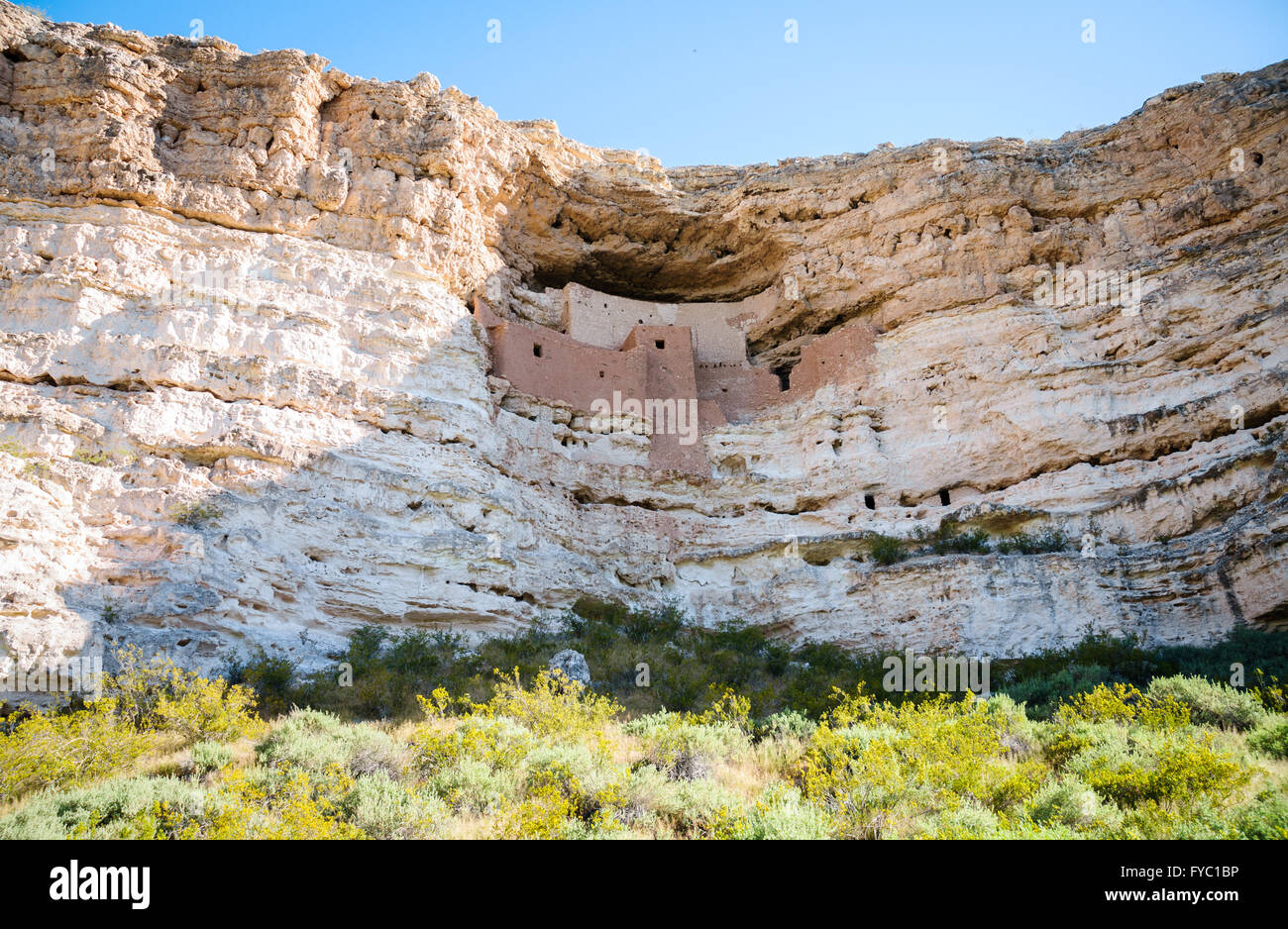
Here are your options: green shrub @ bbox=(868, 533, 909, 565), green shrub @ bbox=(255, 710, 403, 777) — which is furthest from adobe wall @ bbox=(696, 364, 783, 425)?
green shrub @ bbox=(255, 710, 403, 777)

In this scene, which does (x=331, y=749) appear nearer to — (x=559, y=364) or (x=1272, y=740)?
(x=1272, y=740)

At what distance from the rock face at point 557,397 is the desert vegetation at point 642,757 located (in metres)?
1.55

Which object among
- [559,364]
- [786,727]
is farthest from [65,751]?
[559,364]

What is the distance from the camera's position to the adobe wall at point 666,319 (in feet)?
65.8

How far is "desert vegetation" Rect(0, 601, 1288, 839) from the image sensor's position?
5.76 meters

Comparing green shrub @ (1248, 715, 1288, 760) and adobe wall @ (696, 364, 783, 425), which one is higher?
adobe wall @ (696, 364, 783, 425)

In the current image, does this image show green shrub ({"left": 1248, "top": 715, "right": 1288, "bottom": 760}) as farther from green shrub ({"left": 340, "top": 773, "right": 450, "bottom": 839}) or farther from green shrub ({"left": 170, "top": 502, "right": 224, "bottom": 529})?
green shrub ({"left": 170, "top": 502, "right": 224, "bottom": 529})

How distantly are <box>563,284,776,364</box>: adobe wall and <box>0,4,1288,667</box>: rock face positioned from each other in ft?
0.43

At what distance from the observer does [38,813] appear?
601 centimetres

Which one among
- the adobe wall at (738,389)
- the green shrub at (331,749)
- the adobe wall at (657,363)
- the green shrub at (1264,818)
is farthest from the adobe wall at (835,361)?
the green shrub at (1264,818)

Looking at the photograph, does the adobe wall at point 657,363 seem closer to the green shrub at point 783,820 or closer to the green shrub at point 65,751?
the green shrub at point 65,751

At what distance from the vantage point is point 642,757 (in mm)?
8070
